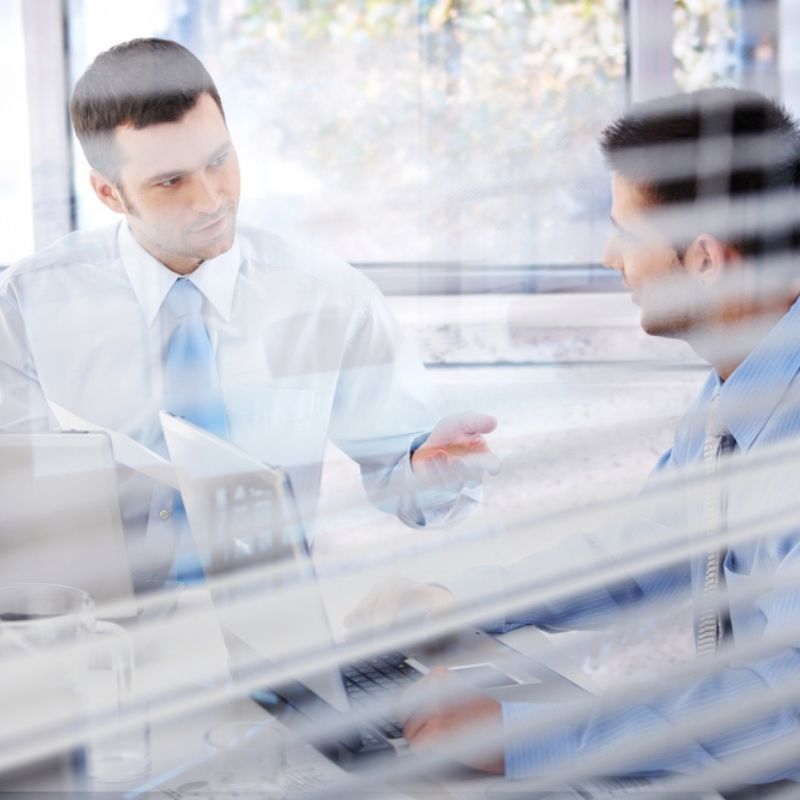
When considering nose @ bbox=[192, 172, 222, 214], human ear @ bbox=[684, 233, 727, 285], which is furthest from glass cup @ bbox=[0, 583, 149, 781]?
nose @ bbox=[192, 172, 222, 214]

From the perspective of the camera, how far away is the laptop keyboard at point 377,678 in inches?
37.1

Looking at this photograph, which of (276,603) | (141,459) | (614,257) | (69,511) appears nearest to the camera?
(276,603)

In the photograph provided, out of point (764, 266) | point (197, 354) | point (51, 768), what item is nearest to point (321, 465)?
point (197, 354)

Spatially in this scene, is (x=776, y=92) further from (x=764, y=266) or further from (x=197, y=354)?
(x=197, y=354)

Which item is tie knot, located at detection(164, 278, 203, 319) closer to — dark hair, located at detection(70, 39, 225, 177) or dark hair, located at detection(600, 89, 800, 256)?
dark hair, located at detection(70, 39, 225, 177)

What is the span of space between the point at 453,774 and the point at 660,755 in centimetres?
17

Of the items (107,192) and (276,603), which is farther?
(107,192)

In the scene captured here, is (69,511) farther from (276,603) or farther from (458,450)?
(458,450)

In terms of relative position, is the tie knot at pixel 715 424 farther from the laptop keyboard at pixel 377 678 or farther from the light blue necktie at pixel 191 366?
the light blue necktie at pixel 191 366

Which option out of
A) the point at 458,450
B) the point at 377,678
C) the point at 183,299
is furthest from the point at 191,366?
the point at 377,678

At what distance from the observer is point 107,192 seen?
5.46 feet

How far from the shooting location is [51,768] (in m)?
0.62

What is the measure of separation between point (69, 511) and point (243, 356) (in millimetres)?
783

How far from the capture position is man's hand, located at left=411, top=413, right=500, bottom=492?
1312 mm
